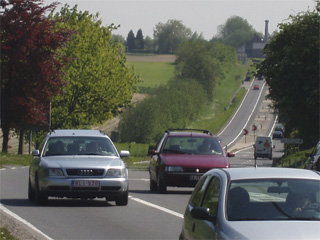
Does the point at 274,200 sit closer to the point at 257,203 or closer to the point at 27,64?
the point at 257,203

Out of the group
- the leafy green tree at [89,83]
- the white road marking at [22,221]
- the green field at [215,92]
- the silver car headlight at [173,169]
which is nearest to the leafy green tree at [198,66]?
the green field at [215,92]

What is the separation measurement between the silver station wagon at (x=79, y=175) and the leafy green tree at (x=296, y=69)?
34.6m

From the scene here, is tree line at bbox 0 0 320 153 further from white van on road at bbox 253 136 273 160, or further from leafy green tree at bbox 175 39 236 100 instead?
leafy green tree at bbox 175 39 236 100

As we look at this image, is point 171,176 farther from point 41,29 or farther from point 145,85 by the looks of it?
point 145,85

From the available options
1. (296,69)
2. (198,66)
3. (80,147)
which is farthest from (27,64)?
(198,66)

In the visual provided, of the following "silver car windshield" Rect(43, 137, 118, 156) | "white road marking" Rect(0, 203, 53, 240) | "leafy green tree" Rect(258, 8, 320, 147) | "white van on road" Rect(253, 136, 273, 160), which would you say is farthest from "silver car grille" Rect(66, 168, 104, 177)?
"white van on road" Rect(253, 136, 273, 160)

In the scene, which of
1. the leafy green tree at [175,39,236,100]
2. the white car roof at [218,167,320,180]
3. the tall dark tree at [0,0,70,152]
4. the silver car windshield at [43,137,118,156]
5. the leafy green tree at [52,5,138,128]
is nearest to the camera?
the white car roof at [218,167,320,180]

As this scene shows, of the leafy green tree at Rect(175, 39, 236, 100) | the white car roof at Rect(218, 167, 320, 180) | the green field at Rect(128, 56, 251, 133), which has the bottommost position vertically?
the green field at Rect(128, 56, 251, 133)

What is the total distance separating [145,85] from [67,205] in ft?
492

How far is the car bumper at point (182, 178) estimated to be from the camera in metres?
22.9

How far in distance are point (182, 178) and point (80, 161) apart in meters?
4.52

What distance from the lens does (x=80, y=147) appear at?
19875 millimetres

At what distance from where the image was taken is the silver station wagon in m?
18.6

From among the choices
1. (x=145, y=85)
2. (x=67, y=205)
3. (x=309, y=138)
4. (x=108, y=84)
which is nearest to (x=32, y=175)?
(x=67, y=205)
